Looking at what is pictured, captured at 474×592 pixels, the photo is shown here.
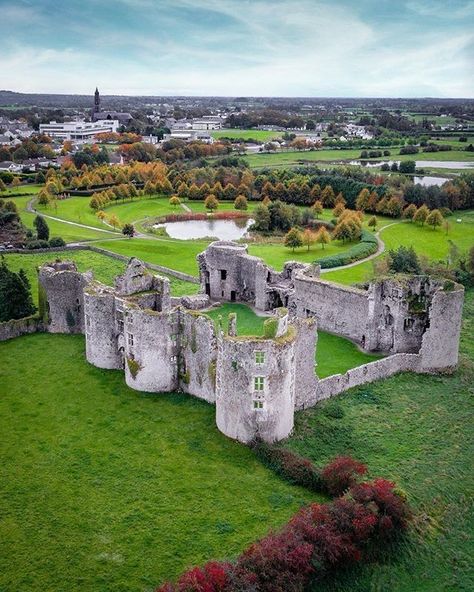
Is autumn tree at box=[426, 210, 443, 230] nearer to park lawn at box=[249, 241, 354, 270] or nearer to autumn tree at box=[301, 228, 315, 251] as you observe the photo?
park lawn at box=[249, 241, 354, 270]

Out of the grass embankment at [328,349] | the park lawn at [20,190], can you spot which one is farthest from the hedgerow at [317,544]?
the park lawn at [20,190]

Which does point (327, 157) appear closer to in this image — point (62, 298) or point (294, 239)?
point (294, 239)

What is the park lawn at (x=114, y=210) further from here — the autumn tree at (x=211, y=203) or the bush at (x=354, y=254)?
the bush at (x=354, y=254)

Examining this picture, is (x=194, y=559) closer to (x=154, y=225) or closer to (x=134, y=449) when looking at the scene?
(x=134, y=449)

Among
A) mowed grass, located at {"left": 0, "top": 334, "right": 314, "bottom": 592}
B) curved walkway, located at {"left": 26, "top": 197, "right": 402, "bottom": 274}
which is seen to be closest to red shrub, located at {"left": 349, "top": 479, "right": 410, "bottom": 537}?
mowed grass, located at {"left": 0, "top": 334, "right": 314, "bottom": 592}

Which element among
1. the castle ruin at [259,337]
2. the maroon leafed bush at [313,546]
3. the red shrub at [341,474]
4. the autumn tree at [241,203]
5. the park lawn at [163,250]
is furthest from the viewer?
the autumn tree at [241,203]

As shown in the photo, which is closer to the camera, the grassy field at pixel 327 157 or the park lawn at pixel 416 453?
the park lawn at pixel 416 453

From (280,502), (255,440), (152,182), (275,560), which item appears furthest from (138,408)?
(152,182)
